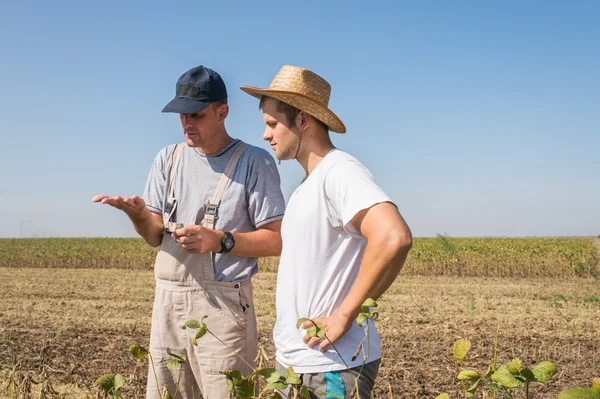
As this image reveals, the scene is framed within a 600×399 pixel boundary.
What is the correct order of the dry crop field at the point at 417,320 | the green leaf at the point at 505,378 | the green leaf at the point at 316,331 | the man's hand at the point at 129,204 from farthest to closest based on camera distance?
the dry crop field at the point at 417,320, the man's hand at the point at 129,204, the green leaf at the point at 316,331, the green leaf at the point at 505,378

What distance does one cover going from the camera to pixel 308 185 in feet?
7.11

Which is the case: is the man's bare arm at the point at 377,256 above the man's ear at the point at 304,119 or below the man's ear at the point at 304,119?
below

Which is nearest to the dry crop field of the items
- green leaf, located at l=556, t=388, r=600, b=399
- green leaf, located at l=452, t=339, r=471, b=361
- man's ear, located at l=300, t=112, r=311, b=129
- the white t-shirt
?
green leaf, located at l=452, t=339, r=471, b=361

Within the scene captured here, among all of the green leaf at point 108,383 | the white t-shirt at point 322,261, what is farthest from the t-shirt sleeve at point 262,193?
the green leaf at point 108,383

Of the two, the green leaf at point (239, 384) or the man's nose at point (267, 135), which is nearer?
the green leaf at point (239, 384)

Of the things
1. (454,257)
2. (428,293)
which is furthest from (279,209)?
(454,257)

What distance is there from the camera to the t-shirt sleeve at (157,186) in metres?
3.23

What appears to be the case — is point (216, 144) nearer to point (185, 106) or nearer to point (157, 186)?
point (185, 106)

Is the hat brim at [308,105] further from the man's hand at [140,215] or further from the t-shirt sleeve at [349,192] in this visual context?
the man's hand at [140,215]

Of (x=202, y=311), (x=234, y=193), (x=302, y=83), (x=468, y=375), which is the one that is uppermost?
(x=302, y=83)

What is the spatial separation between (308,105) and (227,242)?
0.95 meters

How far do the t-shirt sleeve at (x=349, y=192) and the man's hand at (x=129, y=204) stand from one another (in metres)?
1.14

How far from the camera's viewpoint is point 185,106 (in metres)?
2.99

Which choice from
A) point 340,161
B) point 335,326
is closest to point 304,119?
point 340,161
